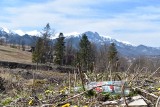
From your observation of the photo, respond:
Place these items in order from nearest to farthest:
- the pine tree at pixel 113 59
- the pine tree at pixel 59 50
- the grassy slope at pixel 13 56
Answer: the pine tree at pixel 113 59, the grassy slope at pixel 13 56, the pine tree at pixel 59 50

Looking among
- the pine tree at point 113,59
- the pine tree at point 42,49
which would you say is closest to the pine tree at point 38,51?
the pine tree at point 42,49

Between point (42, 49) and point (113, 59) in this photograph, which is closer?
point (113, 59)

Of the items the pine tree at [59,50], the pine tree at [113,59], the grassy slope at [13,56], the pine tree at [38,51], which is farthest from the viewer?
the pine tree at [59,50]

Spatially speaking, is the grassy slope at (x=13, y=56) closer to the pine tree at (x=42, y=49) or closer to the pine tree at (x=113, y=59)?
the pine tree at (x=42, y=49)

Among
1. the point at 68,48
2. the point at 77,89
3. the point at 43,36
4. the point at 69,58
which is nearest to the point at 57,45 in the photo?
the point at 43,36

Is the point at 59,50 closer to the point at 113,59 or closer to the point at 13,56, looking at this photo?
the point at 13,56

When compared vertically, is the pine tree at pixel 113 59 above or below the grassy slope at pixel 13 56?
above

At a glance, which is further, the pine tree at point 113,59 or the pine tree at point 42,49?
the pine tree at point 42,49

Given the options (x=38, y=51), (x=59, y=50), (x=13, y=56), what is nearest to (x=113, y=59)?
(x=38, y=51)

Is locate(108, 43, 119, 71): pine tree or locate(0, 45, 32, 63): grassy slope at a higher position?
locate(108, 43, 119, 71): pine tree

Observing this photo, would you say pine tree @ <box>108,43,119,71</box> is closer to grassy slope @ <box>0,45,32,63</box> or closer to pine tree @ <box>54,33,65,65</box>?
pine tree @ <box>54,33,65,65</box>

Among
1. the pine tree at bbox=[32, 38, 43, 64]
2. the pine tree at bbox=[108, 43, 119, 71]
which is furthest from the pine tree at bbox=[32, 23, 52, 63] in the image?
the pine tree at bbox=[108, 43, 119, 71]

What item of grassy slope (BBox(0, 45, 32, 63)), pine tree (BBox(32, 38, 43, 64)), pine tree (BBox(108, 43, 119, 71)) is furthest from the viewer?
grassy slope (BBox(0, 45, 32, 63))

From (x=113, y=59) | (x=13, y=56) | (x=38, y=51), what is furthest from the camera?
(x=13, y=56)
